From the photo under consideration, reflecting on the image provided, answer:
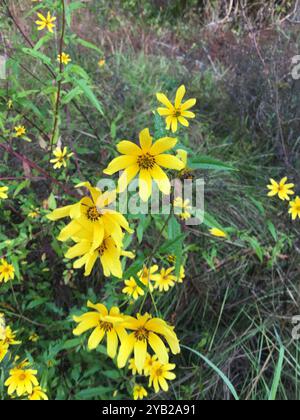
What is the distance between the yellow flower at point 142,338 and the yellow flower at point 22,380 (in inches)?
15.2

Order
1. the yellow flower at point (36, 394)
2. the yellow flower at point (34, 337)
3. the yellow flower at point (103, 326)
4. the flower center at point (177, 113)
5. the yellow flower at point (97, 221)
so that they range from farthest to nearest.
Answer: the yellow flower at point (34, 337), the yellow flower at point (36, 394), the flower center at point (177, 113), the yellow flower at point (103, 326), the yellow flower at point (97, 221)

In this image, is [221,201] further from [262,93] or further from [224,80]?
[224,80]

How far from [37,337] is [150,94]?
5.39ft

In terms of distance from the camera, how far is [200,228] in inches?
64.1

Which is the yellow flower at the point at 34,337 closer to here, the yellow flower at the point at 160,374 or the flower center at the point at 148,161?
the yellow flower at the point at 160,374

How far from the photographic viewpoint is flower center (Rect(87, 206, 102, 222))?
770 millimetres

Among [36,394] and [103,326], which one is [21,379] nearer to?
[36,394]

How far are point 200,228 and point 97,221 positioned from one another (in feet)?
3.02

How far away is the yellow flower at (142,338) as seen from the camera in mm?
837

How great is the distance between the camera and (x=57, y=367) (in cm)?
139

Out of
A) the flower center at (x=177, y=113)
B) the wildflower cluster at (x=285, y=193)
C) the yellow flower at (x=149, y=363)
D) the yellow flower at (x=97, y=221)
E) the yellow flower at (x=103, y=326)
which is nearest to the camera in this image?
the yellow flower at (x=97, y=221)

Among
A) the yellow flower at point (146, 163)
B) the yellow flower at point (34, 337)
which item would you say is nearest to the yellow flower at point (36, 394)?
the yellow flower at point (34, 337)

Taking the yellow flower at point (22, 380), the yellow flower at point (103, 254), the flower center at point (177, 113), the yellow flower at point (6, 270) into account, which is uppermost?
the flower center at point (177, 113)

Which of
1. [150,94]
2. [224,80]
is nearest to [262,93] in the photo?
[224,80]
